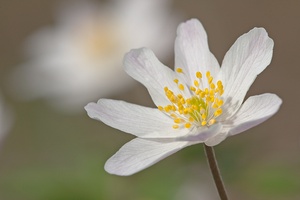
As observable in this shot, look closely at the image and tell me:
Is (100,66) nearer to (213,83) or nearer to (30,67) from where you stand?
(30,67)

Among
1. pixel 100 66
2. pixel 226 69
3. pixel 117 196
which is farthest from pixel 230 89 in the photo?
pixel 100 66

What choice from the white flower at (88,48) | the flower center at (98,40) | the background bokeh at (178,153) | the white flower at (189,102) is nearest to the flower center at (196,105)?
the white flower at (189,102)

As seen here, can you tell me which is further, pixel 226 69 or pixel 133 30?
pixel 133 30

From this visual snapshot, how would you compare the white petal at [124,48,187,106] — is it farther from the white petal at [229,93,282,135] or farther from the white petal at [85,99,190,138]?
the white petal at [229,93,282,135]

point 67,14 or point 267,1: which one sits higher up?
point 67,14

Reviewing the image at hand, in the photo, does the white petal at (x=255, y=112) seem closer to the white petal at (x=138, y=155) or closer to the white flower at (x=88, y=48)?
the white petal at (x=138, y=155)

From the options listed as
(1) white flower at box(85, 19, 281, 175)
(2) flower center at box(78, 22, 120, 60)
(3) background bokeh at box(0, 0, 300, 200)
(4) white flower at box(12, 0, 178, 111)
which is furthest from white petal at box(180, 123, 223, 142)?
(2) flower center at box(78, 22, 120, 60)

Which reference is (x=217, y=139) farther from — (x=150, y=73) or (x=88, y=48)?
(x=88, y=48)
